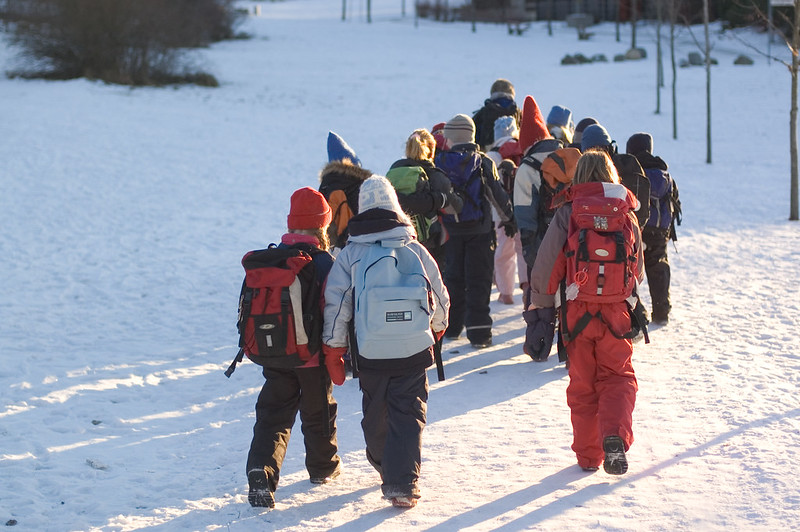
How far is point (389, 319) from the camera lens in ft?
15.3

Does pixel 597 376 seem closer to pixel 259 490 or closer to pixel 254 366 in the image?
pixel 259 490

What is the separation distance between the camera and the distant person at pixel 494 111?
1000 centimetres

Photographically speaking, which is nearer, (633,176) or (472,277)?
(633,176)

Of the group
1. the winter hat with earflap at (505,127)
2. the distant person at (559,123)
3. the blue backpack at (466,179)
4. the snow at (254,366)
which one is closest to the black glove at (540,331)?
the snow at (254,366)

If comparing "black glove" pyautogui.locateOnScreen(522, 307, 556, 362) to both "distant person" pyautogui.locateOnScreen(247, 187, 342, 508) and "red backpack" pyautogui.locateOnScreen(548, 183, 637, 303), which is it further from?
"distant person" pyautogui.locateOnScreen(247, 187, 342, 508)

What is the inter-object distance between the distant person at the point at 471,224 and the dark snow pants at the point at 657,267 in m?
1.28

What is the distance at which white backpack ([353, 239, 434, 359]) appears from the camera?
4.66m

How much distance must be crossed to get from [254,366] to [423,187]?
2259 millimetres

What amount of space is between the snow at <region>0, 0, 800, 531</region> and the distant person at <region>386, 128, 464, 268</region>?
1288 mm

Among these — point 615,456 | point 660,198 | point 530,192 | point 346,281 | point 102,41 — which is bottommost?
point 615,456

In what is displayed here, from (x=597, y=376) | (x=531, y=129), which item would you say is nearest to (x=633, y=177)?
(x=531, y=129)

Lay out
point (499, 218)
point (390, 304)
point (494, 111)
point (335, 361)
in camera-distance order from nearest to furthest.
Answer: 1. point (390, 304)
2. point (335, 361)
3. point (499, 218)
4. point (494, 111)

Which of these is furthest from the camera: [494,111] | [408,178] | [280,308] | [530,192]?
[494,111]

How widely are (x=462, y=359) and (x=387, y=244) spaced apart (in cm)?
318
